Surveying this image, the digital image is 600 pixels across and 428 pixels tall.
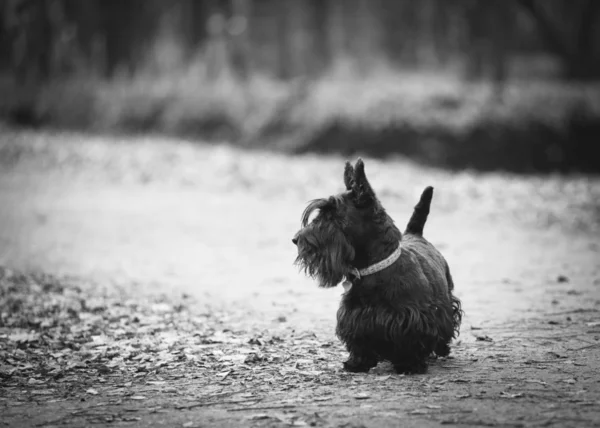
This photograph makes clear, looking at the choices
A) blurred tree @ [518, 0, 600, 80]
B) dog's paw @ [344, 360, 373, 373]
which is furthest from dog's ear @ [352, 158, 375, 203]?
blurred tree @ [518, 0, 600, 80]

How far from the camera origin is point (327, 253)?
5297 mm

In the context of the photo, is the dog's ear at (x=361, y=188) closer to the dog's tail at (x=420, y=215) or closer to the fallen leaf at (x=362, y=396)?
the dog's tail at (x=420, y=215)

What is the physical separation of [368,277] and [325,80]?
68.8 feet

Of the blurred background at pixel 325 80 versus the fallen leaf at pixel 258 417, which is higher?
the blurred background at pixel 325 80

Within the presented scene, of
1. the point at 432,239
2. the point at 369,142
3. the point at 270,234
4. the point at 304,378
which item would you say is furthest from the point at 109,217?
the point at 304,378

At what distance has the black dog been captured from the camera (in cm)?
530

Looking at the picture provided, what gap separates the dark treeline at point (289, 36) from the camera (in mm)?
25422

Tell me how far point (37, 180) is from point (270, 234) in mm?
8531

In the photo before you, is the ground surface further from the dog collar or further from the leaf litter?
the dog collar

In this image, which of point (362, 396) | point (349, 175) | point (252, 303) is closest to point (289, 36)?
point (252, 303)

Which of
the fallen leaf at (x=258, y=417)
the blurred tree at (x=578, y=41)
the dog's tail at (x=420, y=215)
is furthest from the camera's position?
the blurred tree at (x=578, y=41)

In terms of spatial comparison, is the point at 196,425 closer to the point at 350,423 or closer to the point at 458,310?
the point at 350,423

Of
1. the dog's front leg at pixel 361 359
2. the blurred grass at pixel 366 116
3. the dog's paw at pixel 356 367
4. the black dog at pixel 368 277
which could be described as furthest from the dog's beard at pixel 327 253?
the blurred grass at pixel 366 116

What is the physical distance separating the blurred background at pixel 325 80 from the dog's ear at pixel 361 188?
14263mm
